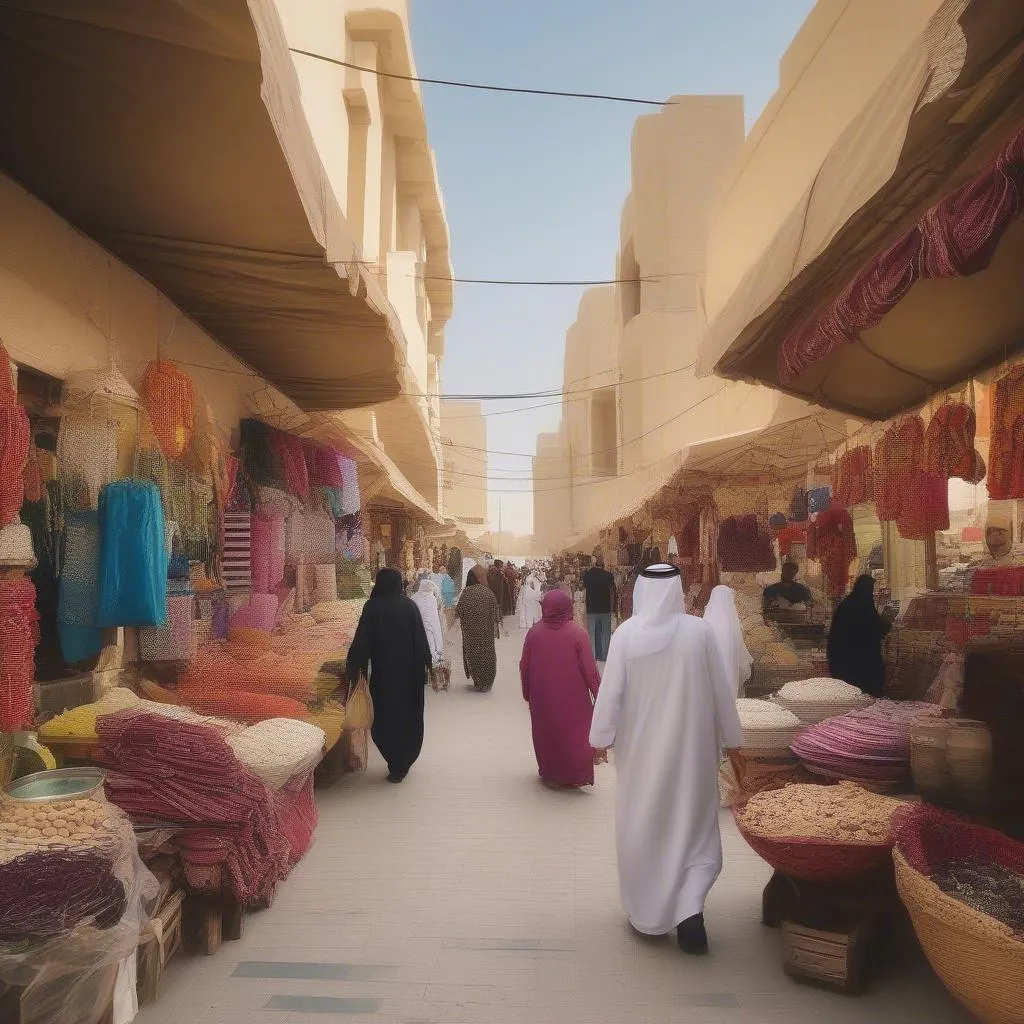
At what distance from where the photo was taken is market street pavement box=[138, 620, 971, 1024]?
2840mm

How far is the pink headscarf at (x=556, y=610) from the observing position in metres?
5.78

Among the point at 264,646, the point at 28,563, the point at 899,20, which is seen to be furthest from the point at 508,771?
the point at 899,20

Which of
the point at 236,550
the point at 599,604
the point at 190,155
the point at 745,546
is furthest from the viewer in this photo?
the point at 599,604

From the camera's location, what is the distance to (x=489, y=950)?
3.30 meters

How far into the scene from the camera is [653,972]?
310 cm

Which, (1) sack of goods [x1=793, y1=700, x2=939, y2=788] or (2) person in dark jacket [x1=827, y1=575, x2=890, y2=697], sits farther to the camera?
(2) person in dark jacket [x1=827, y1=575, x2=890, y2=697]

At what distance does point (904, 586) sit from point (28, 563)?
747 centimetres

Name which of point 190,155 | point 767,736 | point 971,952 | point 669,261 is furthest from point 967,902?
point 669,261

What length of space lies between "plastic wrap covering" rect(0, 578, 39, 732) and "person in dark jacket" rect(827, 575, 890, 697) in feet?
15.5

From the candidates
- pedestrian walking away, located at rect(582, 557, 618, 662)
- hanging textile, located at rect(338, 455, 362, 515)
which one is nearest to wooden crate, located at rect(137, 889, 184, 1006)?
hanging textile, located at rect(338, 455, 362, 515)

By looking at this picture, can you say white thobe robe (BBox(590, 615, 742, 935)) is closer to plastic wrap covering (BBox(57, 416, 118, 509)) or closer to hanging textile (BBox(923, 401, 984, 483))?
hanging textile (BBox(923, 401, 984, 483))

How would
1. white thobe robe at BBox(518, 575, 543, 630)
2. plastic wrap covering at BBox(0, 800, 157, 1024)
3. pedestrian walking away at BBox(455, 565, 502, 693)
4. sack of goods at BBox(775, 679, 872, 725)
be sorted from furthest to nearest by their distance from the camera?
white thobe robe at BBox(518, 575, 543, 630)
pedestrian walking away at BBox(455, 565, 502, 693)
sack of goods at BBox(775, 679, 872, 725)
plastic wrap covering at BBox(0, 800, 157, 1024)

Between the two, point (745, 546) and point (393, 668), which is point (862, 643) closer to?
point (745, 546)

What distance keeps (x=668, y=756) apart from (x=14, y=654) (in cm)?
241
